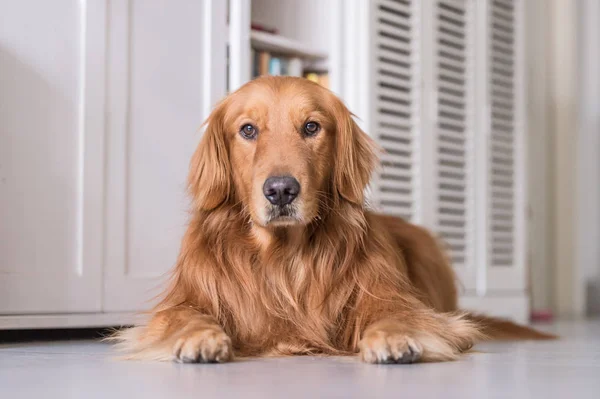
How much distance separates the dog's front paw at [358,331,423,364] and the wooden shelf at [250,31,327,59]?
196 centimetres

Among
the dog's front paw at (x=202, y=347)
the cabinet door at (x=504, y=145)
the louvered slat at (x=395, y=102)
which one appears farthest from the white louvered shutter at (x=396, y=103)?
the dog's front paw at (x=202, y=347)

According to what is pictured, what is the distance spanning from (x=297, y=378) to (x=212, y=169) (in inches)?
32.6

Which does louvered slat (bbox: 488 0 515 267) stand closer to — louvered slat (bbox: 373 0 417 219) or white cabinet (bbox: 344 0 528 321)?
white cabinet (bbox: 344 0 528 321)

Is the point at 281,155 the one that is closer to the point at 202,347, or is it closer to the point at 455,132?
the point at 202,347

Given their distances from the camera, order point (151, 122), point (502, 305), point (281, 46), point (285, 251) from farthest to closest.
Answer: point (502, 305) < point (281, 46) < point (151, 122) < point (285, 251)

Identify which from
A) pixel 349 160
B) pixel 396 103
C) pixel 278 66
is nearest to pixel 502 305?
pixel 396 103

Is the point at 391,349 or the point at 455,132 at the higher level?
the point at 455,132

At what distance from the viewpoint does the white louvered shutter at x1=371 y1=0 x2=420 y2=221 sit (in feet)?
13.6

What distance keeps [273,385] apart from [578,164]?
537 cm

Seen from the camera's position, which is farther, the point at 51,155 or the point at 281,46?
the point at 281,46

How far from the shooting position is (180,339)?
2045 mm

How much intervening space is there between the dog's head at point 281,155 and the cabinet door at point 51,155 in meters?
0.71

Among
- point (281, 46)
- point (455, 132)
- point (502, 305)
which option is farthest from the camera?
point (502, 305)

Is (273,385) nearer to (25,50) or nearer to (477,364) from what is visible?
(477,364)
